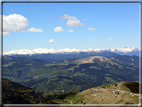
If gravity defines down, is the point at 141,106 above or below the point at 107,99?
above

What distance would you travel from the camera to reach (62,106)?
14175cm

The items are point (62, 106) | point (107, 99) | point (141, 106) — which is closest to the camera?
point (141, 106)

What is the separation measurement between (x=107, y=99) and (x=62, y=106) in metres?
44.9

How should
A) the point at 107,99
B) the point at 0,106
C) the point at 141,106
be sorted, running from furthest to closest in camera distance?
the point at 107,99 < the point at 141,106 < the point at 0,106

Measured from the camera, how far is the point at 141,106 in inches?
726

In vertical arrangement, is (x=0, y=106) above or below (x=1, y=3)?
below

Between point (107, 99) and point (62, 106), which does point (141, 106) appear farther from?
point (62, 106)

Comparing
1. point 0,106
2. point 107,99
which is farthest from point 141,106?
point 107,99

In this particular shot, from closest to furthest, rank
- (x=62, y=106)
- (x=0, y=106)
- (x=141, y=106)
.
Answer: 1. (x=0, y=106)
2. (x=141, y=106)
3. (x=62, y=106)

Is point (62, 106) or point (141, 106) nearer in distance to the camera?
point (141, 106)

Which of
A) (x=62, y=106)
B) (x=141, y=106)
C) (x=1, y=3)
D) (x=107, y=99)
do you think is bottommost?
(x=62, y=106)

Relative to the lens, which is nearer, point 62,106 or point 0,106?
point 0,106

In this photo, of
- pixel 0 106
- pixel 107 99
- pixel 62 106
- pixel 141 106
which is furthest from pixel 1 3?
pixel 62 106

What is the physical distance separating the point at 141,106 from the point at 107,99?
111 m
